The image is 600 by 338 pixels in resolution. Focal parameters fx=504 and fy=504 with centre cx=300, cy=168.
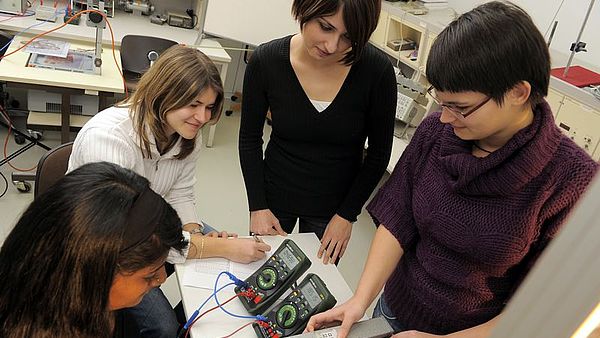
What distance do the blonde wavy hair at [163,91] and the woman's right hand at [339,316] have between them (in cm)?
70

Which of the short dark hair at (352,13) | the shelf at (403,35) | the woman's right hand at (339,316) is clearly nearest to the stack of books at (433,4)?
the shelf at (403,35)

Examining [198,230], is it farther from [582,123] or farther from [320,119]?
[582,123]

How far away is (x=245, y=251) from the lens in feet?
4.74

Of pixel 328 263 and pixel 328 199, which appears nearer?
pixel 328 263

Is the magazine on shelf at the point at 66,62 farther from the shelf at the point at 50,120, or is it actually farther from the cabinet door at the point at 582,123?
the cabinet door at the point at 582,123

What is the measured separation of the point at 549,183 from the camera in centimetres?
92

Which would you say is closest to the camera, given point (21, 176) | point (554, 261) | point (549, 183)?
point (554, 261)

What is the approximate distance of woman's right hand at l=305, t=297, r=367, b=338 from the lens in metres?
1.15

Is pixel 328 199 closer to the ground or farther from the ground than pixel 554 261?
closer to the ground

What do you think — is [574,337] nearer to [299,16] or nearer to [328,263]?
[299,16]

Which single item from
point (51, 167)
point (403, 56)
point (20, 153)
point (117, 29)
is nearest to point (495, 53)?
point (51, 167)

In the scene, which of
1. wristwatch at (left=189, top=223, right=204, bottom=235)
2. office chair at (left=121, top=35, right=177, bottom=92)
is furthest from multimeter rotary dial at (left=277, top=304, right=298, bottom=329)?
office chair at (left=121, top=35, right=177, bottom=92)

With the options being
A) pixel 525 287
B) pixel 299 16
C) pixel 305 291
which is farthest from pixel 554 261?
pixel 299 16

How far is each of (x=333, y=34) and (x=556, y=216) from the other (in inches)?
27.3
